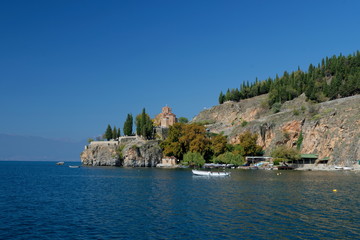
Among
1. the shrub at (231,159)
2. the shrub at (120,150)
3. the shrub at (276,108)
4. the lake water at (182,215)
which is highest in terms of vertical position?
the shrub at (276,108)

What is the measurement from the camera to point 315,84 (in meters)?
128

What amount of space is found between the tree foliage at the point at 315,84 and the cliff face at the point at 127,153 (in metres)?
51.8

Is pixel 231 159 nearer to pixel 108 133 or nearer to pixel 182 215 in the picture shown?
pixel 108 133

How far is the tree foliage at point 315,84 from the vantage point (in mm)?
119500

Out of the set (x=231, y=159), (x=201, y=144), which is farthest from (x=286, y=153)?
(x=201, y=144)

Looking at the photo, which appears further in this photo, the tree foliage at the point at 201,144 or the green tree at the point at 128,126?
the green tree at the point at 128,126

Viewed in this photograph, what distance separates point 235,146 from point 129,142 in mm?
39334

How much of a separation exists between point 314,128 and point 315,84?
30.0 metres

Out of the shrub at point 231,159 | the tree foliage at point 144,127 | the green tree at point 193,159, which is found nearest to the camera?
the shrub at point 231,159

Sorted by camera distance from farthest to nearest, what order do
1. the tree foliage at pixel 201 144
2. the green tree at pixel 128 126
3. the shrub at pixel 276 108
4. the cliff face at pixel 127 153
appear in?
the green tree at pixel 128 126
the shrub at pixel 276 108
the cliff face at pixel 127 153
the tree foliage at pixel 201 144

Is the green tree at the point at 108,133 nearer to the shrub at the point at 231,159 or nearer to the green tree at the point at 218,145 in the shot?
the green tree at the point at 218,145

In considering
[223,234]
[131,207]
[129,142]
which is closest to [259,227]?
[223,234]

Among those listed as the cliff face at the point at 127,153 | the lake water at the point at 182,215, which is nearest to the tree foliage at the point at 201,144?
the cliff face at the point at 127,153

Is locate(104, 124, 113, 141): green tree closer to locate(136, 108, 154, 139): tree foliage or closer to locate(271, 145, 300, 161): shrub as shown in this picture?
locate(136, 108, 154, 139): tree foliage
